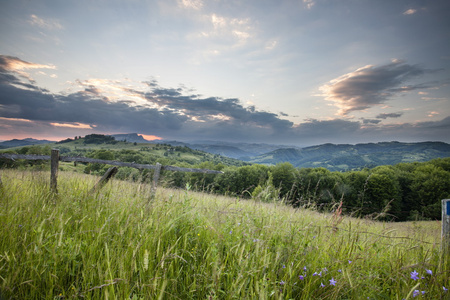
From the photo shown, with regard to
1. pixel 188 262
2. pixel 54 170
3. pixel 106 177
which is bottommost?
pixel 188 262


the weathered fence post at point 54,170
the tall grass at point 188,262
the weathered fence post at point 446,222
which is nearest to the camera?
the tall grass at point 188,262

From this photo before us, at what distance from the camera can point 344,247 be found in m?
3.39

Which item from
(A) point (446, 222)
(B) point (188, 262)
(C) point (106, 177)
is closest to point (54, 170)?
(C) point (106, 177)

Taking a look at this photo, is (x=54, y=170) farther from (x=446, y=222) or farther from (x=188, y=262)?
(x=446, y=222)

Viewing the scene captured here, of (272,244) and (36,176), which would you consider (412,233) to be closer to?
(272,244)

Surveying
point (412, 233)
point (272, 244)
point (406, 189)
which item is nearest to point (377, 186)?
point (406, 189)

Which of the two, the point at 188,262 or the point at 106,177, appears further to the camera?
the point at 106,177

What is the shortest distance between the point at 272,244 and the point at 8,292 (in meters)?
3.25

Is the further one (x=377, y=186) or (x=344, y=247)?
(x=377, y=186)

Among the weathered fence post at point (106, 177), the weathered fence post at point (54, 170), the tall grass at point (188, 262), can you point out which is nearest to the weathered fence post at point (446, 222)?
the tall grass at point (188, 262)

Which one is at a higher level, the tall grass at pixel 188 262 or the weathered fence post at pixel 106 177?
the weathered fence post at pixel 106 177

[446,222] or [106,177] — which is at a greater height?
[106,177]

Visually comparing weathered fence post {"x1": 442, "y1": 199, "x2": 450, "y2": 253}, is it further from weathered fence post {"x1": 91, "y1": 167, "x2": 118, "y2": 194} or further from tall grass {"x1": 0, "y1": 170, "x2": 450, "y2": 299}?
weathered fence post {"x1": 91, "y1": 167, "x2": 118, "y2": 194}

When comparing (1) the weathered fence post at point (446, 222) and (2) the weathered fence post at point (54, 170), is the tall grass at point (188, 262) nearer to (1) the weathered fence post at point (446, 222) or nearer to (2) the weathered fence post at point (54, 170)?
(1) the weathered fence post at point (446, 222)
